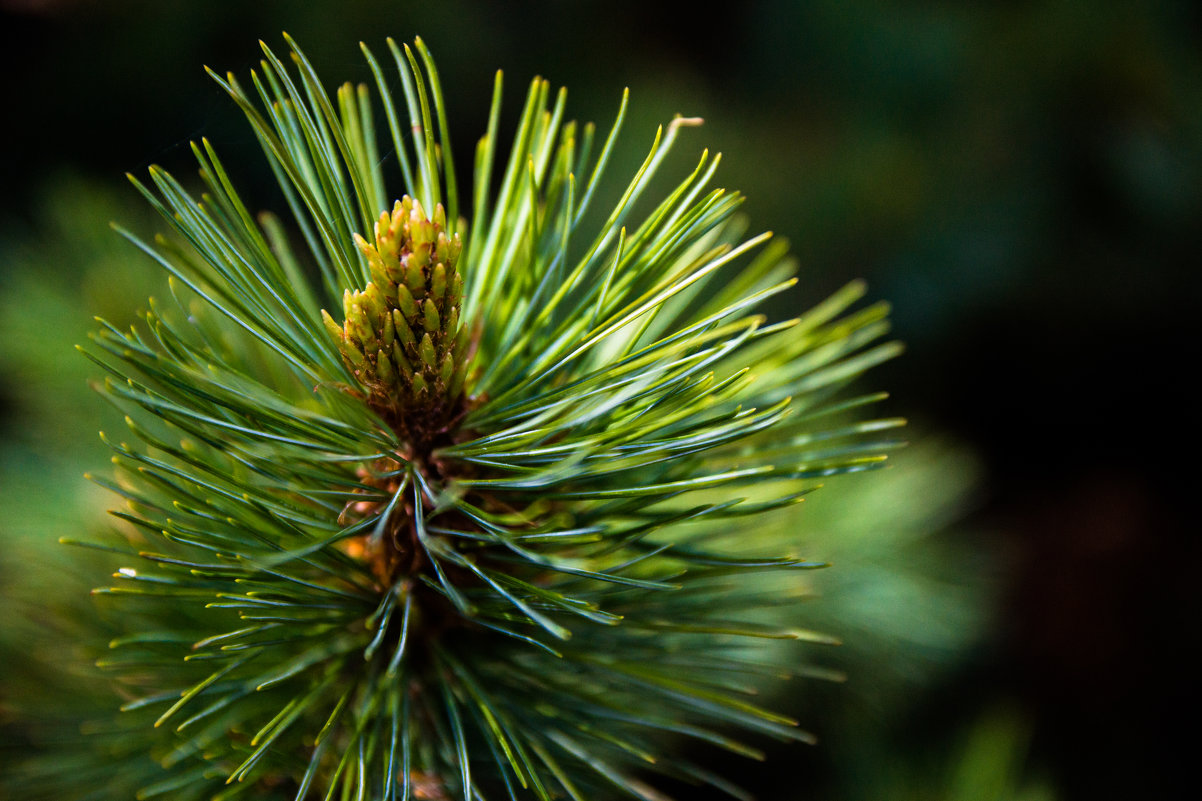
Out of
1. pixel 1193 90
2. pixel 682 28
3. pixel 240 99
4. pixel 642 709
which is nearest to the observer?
pixel 240 99

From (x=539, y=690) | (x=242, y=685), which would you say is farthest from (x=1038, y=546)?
(x=242, y=685)

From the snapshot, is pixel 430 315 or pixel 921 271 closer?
pixel 430 315

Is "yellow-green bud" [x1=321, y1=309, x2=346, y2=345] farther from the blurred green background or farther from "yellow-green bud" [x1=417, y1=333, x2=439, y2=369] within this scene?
the blurred green background

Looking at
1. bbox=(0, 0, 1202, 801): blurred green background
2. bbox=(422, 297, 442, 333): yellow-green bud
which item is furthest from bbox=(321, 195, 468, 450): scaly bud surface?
bbox=(0, 0, 1202, 801): blurred green background

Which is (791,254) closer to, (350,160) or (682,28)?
(682,28)

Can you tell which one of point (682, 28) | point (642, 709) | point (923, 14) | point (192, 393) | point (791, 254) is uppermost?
point (682, 28)

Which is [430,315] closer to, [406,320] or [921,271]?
[406,320]

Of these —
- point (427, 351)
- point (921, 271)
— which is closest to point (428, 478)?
point (427, 351)
